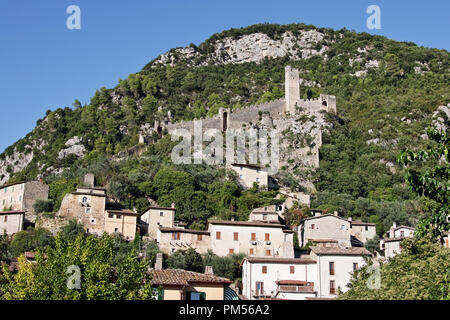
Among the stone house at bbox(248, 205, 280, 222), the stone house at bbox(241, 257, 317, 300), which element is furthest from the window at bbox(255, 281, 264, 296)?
the stone house at bbox(248, 205, 280, 222)

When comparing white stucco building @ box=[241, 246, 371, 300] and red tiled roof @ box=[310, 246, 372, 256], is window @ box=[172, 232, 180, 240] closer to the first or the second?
white stucco building @ box=[241, 246, 371, 300]

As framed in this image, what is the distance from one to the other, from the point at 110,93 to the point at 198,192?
209 feet

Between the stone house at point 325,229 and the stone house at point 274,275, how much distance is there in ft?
37.4

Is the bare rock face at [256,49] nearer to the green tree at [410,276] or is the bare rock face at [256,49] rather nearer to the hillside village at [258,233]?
the hillside village at [258,233]

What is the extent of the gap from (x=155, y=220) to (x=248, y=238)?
10570 mm

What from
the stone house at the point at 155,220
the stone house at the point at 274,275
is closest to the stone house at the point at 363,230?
the stone house at the point at 274,275

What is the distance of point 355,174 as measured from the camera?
75.2 m

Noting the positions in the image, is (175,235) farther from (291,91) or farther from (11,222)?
(291,91)

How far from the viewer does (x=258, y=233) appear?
49469 millimetres

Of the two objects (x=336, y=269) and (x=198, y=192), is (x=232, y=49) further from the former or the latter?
(x=336, y=269)

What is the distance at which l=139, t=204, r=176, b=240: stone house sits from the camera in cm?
5476

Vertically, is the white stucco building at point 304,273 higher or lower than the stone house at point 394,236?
lower

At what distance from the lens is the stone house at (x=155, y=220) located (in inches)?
2156

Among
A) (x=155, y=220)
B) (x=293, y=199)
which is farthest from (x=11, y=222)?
(x=293, y=199)
